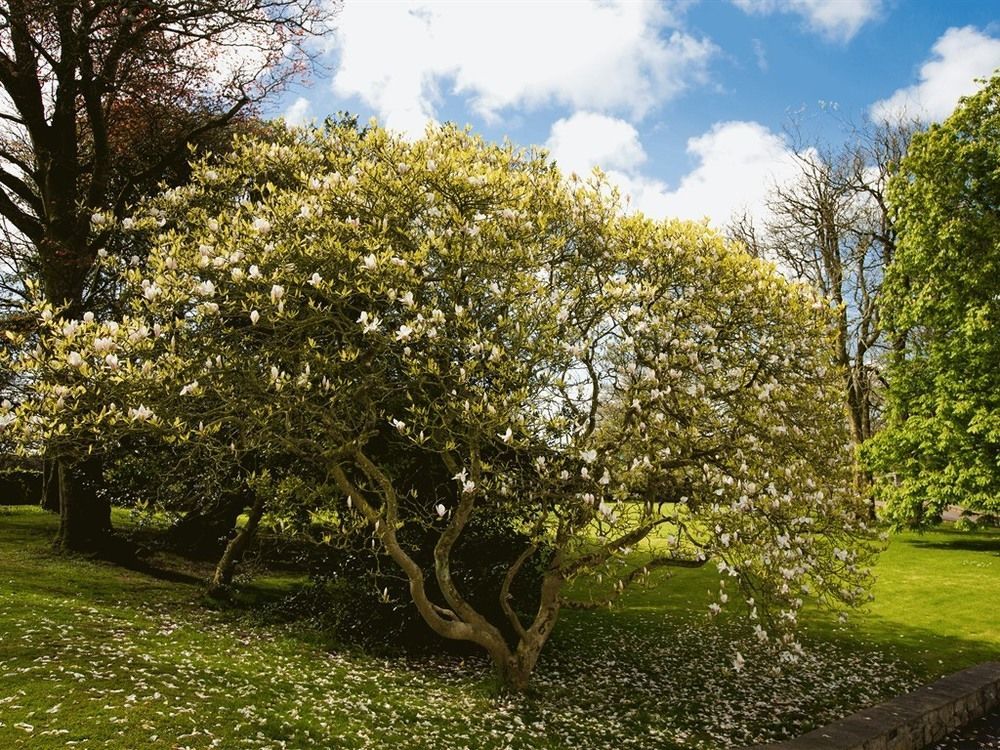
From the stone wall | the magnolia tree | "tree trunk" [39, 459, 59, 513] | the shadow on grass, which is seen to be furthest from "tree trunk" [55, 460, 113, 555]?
the shadow on grass

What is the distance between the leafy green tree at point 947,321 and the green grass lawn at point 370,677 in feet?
31.9

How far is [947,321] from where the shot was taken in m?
27.7

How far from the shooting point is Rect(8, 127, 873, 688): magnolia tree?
8586 millimetres

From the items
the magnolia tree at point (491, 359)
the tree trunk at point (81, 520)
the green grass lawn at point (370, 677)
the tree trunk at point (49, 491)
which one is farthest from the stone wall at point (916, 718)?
the tree trunk at point (49, 491)

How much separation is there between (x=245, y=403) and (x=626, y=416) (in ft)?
17.1

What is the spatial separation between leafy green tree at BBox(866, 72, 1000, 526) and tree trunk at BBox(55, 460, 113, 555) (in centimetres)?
2661

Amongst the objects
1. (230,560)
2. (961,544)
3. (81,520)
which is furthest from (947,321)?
(81,520)

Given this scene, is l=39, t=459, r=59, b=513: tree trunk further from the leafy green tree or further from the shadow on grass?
the shadow on grass

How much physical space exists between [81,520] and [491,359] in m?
14.1

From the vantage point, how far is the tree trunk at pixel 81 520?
1719 centimetres

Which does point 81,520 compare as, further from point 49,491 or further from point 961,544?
point 961,544

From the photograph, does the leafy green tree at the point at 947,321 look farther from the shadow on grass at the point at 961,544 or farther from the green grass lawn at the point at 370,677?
the green grass lawn at the point at 370,677

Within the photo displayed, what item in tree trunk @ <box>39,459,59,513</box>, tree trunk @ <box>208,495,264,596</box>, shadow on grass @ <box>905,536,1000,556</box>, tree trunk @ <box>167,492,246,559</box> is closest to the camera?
tree trunk @ <box>208,495,264,596</box>

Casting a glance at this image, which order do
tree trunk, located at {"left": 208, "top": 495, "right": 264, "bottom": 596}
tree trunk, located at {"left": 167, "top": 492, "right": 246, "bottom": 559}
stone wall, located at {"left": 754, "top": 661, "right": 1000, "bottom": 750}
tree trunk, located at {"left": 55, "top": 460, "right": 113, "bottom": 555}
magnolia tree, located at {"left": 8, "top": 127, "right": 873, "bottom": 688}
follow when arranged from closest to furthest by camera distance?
1. magnolia tree, located at {"left": 8, "top": 127, "right": 873, "bottom": 688}
2. stone wall, located at {"left": 754, "top": 661, "right": 1000, "bottom": 750}
3. tree trunk, located at {"left": 208, "top": 495, "right": 264, "bottom": 596}
4. tree trunk, located at {"left": 55, "top": 460, "right": 113, "bottom": 555}
5. tree trunk, located at {"left": 167, "top": 492, "right": 246, "bottom": 559}
